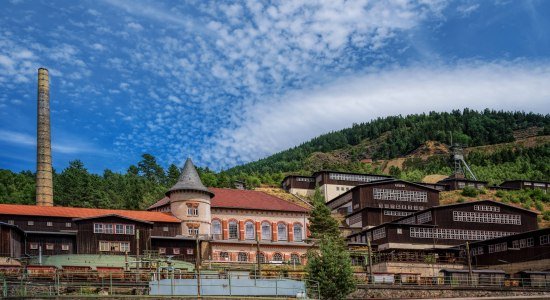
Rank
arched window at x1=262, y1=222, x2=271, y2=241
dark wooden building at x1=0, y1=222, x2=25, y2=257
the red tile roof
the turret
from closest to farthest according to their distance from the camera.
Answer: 1. dark wooden building at x1=0, y1=222, x2=25, y2=257
2. the turret
3. the red tile roof
4. arched window at x1=262, y1=222, x2=271, y2=241

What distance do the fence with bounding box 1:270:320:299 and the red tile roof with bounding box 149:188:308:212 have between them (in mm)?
30827

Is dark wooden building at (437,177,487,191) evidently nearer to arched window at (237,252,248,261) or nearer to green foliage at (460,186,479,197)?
green foliage at (460,186,479,197)

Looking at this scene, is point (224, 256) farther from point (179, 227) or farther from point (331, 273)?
point (331, 273)

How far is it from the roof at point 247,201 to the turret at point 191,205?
3.41 metres

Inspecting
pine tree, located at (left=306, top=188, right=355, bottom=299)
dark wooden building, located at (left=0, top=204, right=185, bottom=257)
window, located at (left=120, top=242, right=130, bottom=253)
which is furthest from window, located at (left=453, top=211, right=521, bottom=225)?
window, located at (left=120, top=242, right=130, bottom=253)

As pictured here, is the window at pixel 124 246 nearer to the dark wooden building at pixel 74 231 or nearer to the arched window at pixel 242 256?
the dark wooden building at pixel 74 231

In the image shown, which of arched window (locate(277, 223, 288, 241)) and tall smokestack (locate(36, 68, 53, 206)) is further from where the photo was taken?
arched window (locate(277, 223, 288, 241))

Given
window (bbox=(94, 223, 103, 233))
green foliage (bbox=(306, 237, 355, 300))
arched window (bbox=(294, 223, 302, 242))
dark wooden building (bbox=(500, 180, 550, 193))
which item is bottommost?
green foliage (bbox=(306, 237, 355, 300))

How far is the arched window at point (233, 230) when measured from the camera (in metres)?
76.9

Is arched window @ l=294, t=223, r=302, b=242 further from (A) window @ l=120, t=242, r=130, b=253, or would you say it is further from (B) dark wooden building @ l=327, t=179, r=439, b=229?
(A) window @ l=120, t=242, r=130, b=253

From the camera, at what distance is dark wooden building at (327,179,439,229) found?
9319 cm

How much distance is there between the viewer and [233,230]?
7731cm

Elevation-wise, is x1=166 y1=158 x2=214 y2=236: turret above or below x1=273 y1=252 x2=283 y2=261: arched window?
above

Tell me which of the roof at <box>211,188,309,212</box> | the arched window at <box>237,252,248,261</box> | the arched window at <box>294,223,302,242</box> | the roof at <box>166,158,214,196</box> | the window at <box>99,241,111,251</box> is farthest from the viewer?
the arched window at <box>294,223,302,242</box>
